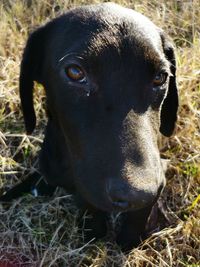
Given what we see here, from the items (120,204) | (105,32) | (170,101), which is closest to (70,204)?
(170,101)

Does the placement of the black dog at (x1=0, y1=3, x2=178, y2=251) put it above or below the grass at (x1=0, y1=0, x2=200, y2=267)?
above

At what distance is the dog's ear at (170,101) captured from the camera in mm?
2941

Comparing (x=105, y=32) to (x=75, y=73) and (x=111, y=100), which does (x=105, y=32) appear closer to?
(x=75, y=73)

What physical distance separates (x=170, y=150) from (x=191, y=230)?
25.1 inches

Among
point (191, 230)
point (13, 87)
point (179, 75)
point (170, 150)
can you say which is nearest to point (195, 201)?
point (191, 230)

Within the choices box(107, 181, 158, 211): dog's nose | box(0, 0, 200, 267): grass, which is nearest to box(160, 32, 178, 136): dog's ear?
box(0, 0, 200, 267): grass

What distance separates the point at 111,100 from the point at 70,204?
1.20 m

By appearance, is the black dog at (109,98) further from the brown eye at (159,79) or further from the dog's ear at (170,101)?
the dog's ear at (170,101)

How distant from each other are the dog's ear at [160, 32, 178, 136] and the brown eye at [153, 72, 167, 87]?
0.28m

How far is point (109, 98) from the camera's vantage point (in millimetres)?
2422

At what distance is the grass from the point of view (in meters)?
3.18

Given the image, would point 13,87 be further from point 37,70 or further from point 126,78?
point 126,78

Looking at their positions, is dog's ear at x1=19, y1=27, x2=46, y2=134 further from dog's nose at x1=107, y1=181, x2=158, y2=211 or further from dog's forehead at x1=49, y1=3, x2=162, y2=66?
dog's nose at x1=107, y1=181, x2=158, y2=211

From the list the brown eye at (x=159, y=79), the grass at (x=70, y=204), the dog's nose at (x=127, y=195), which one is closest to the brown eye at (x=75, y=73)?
the brown eye at (x=159, y=79)
